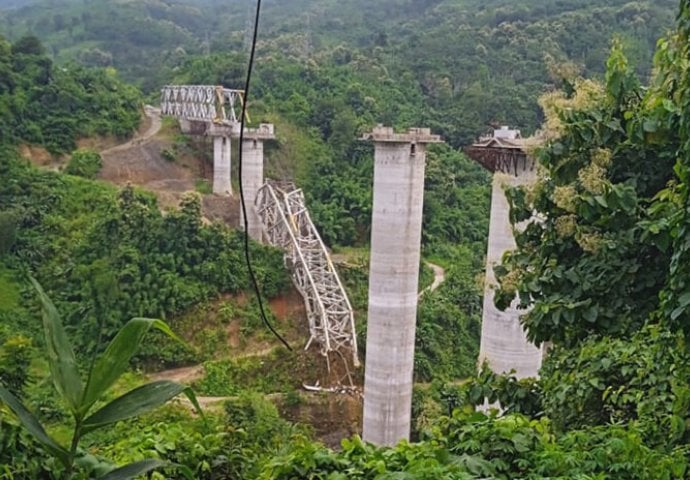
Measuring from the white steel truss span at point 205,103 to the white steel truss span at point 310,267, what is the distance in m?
3.31

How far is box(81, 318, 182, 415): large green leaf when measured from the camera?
1559mm

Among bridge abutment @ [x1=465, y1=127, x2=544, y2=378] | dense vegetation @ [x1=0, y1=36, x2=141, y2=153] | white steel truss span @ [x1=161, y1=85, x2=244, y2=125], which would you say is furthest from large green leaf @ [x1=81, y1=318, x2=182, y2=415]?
dense vegetation @ [x1=0, y1=36, x2=141, y2=153]

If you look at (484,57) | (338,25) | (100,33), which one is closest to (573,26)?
(484,57)

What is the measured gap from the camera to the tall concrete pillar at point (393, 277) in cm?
1208

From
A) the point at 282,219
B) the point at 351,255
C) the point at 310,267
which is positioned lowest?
the point at 351,255

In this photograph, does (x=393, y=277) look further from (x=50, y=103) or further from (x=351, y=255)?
(x=50, y=103)

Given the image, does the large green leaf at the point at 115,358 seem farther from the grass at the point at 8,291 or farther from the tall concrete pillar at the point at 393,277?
the grass at the point at 8,291

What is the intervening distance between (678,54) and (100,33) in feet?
175

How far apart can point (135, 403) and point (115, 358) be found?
12 cm

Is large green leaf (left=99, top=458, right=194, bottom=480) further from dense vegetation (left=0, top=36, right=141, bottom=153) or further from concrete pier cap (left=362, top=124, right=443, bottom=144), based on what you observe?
dense vegetation (left=0, top=36, right=141, bottom=153)

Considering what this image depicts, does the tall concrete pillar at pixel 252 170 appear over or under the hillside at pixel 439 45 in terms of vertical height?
under

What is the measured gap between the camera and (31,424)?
156 cm

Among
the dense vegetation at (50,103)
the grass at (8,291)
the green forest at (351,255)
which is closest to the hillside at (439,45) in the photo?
the green forest at (351,255)

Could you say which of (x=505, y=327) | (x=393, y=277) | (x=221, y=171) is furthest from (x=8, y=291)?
(x=505, y=327)
